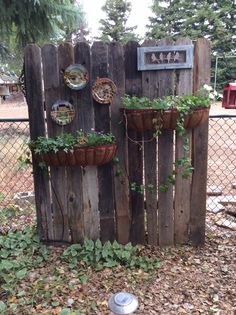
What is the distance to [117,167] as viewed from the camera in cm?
221

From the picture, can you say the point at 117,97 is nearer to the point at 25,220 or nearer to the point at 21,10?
the point at 25,220

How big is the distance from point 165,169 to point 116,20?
65.2ft

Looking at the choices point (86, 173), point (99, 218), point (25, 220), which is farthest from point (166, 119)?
point (25, 220)

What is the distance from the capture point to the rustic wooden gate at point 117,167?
2045mm

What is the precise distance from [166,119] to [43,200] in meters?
1.05

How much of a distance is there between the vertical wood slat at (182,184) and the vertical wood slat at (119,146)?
360 mm

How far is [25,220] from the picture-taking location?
294cm

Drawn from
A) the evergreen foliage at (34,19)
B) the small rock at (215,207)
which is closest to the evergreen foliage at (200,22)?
the evergreen foliage at (34,19)

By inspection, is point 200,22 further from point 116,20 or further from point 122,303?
point 122,303

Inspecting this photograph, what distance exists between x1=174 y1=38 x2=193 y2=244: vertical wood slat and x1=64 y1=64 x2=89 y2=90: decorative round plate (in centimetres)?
61

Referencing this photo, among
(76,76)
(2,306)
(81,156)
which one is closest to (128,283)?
(2,306)

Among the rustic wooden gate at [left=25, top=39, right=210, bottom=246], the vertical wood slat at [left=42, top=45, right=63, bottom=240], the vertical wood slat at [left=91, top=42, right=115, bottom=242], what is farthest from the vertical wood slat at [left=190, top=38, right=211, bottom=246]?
the vertical wood slat at [left=42, top=45, right=63, bottom=240]

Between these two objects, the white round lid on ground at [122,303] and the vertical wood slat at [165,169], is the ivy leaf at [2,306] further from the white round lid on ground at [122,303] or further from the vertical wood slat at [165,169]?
the vertical wood slat at [165,169]

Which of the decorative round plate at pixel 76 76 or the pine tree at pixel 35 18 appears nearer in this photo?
the decorative round plate at pixel 76 76
